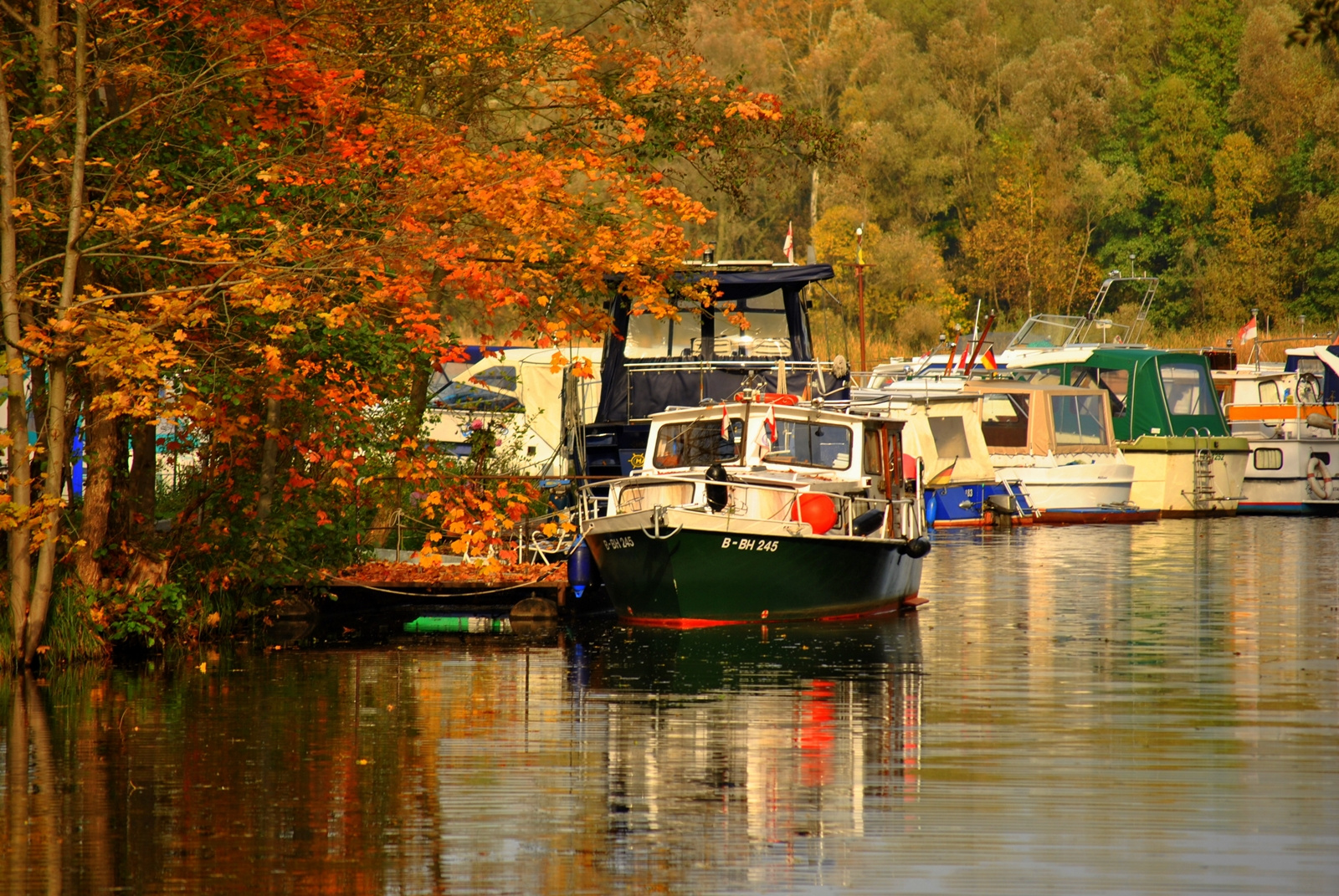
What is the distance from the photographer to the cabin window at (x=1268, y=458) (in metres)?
49.1

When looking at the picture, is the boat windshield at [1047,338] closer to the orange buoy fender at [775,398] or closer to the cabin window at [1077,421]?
the cabin window at [1077,421]

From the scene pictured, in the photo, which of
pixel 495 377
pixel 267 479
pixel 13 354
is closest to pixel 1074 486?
pixel 495 377

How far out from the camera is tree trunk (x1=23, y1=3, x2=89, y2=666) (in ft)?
57.5

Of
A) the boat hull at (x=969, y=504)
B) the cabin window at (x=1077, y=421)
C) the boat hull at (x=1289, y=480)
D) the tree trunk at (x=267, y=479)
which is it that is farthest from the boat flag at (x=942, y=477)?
the tree trunk at (x=267, y=479)

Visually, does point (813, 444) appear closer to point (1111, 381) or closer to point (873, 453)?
point (873, 453)

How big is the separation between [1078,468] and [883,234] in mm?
31745

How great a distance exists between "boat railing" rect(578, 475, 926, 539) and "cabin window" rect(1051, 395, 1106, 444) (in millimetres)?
23354

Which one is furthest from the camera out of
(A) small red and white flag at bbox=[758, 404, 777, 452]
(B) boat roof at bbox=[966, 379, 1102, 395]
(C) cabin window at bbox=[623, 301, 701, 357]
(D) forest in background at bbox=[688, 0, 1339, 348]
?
(D) forest in background at bbox=[688, 0, 1339, 348]

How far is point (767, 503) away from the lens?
22062 millimetres

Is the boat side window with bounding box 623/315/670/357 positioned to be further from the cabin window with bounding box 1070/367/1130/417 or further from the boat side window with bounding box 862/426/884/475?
the cabin window with bounding box 1070/367/1130/417

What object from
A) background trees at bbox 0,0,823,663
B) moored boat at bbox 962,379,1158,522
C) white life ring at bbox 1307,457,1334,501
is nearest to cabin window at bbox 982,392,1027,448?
moored boat at bbox 962,379,1158,522

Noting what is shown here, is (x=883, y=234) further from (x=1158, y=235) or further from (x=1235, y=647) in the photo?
(x=1235, y=647)

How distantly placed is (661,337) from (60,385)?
38.5ft

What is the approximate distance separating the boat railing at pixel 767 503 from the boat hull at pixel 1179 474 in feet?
85.3
